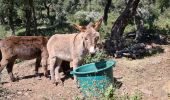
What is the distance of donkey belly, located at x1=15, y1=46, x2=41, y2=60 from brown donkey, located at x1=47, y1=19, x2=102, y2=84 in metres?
0.46

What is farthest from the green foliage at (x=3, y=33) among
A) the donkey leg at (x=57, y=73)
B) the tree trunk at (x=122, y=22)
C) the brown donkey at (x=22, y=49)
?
the donkey leg at (x=57, y=73)

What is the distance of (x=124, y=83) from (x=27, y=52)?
271 centimetres

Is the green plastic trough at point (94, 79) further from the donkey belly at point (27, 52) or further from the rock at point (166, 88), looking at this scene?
the donkey belly at point (27, 52)

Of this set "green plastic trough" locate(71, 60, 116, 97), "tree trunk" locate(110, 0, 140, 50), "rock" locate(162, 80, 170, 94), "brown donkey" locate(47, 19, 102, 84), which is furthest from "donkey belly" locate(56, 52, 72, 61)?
"tree trunk" locate(110, 0, 140, 50)

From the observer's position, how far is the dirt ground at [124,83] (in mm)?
8367

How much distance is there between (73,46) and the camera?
353 inches

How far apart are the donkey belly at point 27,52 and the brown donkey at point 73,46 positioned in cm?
46

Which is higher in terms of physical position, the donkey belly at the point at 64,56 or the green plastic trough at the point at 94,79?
the donkey belly at the point at 64,56

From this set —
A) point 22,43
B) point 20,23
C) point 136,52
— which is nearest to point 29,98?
point 22,43

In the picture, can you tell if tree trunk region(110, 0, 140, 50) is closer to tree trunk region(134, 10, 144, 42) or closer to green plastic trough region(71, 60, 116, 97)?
tree trunk region(134, 10, 144, 42)

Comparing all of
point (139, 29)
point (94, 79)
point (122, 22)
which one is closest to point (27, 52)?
point (94, 79)

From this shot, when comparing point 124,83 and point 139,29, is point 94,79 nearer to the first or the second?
point 124,83

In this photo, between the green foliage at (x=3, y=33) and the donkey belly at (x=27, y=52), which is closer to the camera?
the donkey belly at (x=27, y=52)

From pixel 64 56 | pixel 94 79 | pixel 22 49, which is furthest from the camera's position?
pixel 22 49
